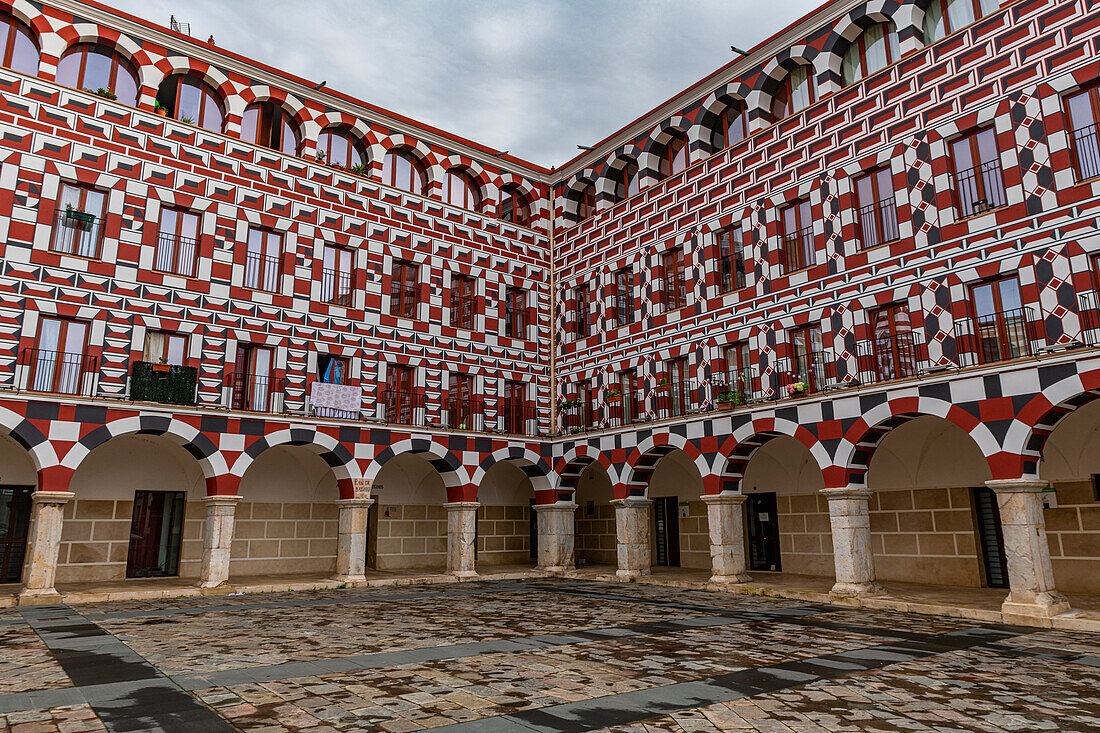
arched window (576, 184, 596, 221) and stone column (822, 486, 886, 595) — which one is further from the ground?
arched window (576, 184, 596, 221)

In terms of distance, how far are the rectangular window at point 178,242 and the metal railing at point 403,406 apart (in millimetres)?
5323

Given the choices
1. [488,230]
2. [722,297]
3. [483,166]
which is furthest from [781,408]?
[483,166]

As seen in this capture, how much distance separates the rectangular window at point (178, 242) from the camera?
1655cm

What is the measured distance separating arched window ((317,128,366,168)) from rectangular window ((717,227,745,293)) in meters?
9.85

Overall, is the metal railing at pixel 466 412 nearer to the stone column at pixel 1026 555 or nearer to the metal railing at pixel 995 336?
the metal railing at pixel 995 336

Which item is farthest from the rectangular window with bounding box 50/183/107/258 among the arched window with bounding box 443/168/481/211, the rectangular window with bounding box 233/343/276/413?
the arched window with bounding box 443/168/481/211

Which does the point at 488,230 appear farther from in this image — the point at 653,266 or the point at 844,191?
the point at 844,191

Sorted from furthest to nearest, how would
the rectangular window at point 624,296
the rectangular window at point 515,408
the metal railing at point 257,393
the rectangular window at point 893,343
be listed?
the rectangular window at point 515,408, the rectangular window at point 624,296, the metal railing at point 257,393, the rectangular window at point 893,343

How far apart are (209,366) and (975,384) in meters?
15.2

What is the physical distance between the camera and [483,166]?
72.0 ft

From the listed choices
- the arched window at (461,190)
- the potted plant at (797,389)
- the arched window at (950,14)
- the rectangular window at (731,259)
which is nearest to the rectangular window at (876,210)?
the arched window at (950,14)

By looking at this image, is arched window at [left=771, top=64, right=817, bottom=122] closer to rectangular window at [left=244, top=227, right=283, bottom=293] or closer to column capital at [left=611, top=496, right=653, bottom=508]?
column capital at [left=611, top=496, right=653, bottom=508]

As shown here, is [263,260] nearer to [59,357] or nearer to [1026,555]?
[59,357]

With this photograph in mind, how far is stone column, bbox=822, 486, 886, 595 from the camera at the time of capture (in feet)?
44.4
